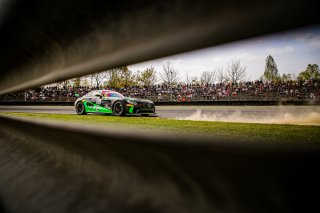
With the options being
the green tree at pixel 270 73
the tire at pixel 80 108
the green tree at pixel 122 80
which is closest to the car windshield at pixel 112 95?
the tire at pixel 80 108

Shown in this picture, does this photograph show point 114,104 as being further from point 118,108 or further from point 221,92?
point 221,92

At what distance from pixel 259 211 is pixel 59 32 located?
56 cm

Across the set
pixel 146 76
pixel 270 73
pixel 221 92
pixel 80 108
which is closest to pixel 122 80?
pixel 146 76

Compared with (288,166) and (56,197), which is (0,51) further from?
(288,166)

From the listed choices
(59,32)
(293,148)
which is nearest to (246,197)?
(293,148)

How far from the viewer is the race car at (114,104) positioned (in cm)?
1019

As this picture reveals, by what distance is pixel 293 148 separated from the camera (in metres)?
0.41

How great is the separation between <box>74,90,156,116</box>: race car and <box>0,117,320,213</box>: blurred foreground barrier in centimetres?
939

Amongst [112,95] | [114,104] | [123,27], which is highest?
[123,27]

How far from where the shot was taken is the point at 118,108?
34.3 ft

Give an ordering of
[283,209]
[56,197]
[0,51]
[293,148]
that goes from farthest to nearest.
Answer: [0,51], [56,197], [293,148], [283,209]

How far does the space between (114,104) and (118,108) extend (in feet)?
0.78

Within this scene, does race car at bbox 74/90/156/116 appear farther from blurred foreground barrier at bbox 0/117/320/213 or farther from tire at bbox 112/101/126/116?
blurred foreground barrier at bbox 0/117/320/213

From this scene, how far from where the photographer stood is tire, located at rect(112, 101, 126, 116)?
10.2 m
